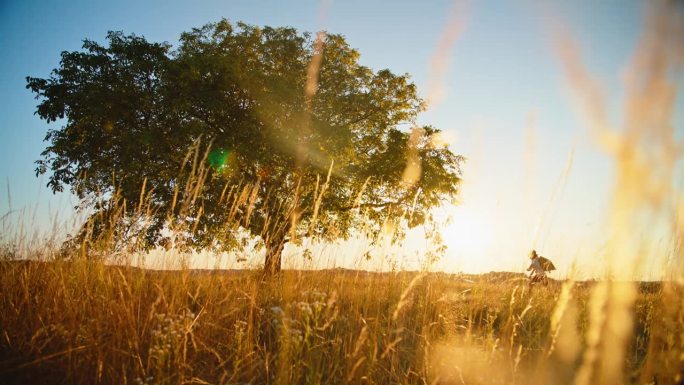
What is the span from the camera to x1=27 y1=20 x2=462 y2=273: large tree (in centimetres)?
986

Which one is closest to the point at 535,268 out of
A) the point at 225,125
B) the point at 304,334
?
the point at 304,334

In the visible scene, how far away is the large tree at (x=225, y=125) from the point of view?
9859 mm

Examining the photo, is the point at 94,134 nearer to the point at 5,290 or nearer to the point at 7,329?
the point at 5,290

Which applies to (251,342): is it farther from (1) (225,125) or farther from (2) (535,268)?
(1) (225,125)

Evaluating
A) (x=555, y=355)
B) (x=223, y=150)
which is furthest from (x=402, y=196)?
(x=555, y=355)

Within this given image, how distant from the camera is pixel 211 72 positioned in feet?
34.4

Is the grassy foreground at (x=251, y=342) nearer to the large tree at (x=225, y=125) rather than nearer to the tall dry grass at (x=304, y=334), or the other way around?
the tall dry grass at (x=304, y=334)

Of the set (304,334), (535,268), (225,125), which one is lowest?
(304,334)

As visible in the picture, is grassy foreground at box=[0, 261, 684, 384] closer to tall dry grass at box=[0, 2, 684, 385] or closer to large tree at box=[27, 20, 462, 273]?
tall dry grass at box=[0, 2, 684, 385]

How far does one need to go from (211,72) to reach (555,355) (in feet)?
35.6

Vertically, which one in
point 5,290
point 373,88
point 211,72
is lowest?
point 5,290

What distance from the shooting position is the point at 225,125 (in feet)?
36.8

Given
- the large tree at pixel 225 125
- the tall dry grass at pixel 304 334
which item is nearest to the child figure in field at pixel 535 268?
the tall dry grass at pixel 304 334

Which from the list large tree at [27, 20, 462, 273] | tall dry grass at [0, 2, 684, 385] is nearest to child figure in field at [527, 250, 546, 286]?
tall dry grass at [0, 2, 684, 385]
